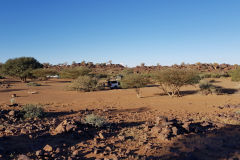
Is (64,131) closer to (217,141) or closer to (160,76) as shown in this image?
(217,141)

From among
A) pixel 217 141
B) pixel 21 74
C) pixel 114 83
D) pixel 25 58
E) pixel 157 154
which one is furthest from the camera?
pixel 25 58

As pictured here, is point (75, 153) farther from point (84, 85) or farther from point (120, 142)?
point (84, 85)

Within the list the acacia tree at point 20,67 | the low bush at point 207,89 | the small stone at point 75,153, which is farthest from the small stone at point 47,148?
the acacia tree at point 20,67

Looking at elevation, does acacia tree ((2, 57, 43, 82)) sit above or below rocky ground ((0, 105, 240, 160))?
above

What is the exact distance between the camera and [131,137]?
252 inches

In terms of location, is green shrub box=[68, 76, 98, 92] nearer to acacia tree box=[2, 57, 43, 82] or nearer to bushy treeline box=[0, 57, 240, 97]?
bushy treeline box=[0, 57, 240, 97]

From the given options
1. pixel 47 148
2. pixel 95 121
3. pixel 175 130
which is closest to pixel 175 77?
pixel 175 130

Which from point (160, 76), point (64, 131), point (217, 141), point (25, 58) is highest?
point (25, 58)

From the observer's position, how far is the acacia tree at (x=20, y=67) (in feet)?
123

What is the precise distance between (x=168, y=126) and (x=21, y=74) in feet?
121

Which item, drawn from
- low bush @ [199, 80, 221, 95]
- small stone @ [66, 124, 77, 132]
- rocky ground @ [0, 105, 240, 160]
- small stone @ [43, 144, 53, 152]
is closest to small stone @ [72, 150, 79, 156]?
rocky ground @ [0, 105, 240, 160]

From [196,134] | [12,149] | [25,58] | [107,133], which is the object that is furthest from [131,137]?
[25,58]

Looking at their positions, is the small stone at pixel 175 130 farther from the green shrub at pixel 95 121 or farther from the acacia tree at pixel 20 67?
the acacia tree at pixel 20 67

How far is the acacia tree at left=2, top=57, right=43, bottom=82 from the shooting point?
37625 millimetres
